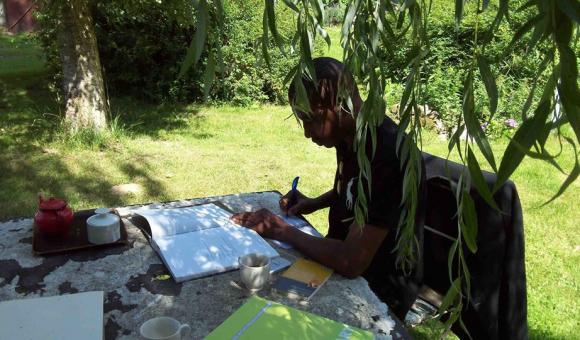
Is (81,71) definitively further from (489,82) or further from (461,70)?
(489,82)

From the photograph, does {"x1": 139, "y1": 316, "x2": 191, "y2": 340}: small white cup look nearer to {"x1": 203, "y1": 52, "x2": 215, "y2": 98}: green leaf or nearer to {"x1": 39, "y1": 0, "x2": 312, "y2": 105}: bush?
{"x1": 203, "y1": 52, "x2": 215, "y2": 98}: green leaf

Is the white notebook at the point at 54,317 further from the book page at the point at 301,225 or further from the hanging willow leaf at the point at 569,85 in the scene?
the hanging willow leaf at the point at 569,85

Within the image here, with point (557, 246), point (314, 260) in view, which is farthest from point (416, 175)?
point (557, 246)

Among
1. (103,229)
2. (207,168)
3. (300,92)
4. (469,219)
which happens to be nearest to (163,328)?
(103,229)

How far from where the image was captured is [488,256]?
1.82m

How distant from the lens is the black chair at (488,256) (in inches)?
70.3

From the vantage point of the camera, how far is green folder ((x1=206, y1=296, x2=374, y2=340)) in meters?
1.34

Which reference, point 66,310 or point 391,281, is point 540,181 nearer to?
point 391,281

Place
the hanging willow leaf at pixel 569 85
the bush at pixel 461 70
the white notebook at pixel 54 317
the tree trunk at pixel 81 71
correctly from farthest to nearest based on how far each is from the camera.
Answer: the bush at pixel 461 70 → the tree trunk at pixel 81 71 → the white notebook at pixel 54 317 → the hanging willow leaf at pixel 569 85

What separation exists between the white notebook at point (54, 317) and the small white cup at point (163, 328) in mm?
111

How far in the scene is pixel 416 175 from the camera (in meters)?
1.16

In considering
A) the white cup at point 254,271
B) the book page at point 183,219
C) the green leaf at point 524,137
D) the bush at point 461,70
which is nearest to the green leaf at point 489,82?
the green leaf at point 524,137

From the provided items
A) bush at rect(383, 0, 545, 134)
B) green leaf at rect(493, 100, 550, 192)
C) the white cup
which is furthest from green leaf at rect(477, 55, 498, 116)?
bush at rect(383, 0, 545, 134)

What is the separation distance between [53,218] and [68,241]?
0.10 m
